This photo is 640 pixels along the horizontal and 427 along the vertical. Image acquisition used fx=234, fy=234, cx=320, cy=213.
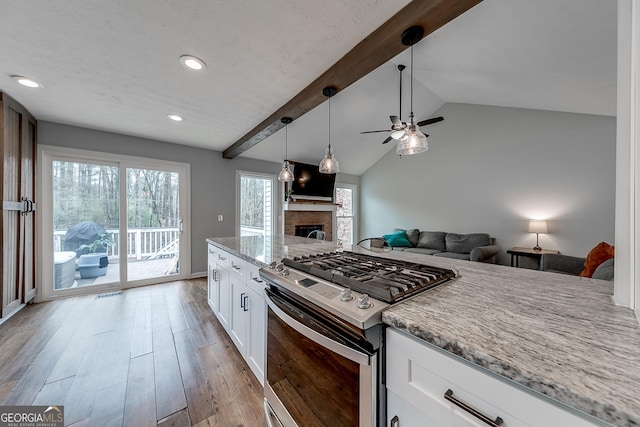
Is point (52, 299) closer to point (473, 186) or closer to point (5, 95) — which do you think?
point (5, 95)

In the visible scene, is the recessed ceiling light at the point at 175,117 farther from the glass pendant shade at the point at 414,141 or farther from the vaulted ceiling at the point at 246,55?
the glass pendant shade at the point at 414,141

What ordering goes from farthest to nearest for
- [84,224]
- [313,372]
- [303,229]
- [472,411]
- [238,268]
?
[303,229] → [84,224] → [238,268] → [313,372] → [472,411]

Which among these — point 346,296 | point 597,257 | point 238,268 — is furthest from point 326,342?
point 597,257

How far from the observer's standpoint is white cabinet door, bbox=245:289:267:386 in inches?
59.2

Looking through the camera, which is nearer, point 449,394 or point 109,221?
point 449,394

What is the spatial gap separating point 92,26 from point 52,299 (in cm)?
351

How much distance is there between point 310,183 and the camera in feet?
18.2

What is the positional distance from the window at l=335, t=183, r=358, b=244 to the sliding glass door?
376 centimetres

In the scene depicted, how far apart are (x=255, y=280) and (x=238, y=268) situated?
1.31 ft

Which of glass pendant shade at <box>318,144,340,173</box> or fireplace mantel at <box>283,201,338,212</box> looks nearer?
glass pendant shade at <box>318,144,340,173</box>

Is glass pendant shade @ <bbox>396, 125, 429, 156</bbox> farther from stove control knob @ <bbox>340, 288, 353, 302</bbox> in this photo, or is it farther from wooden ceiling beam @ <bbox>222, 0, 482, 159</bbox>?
stove control knob @ <bbox>340, 288, 353, 302</bbox>

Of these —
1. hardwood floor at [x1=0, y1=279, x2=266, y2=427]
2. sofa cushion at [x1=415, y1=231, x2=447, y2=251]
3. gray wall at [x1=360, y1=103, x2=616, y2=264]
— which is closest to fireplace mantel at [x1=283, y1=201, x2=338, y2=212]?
gray wall at [x1=360, y1=103, x2=616, y2=264]

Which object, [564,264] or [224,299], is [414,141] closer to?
[224,299]

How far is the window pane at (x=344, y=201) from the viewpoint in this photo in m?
6.58
